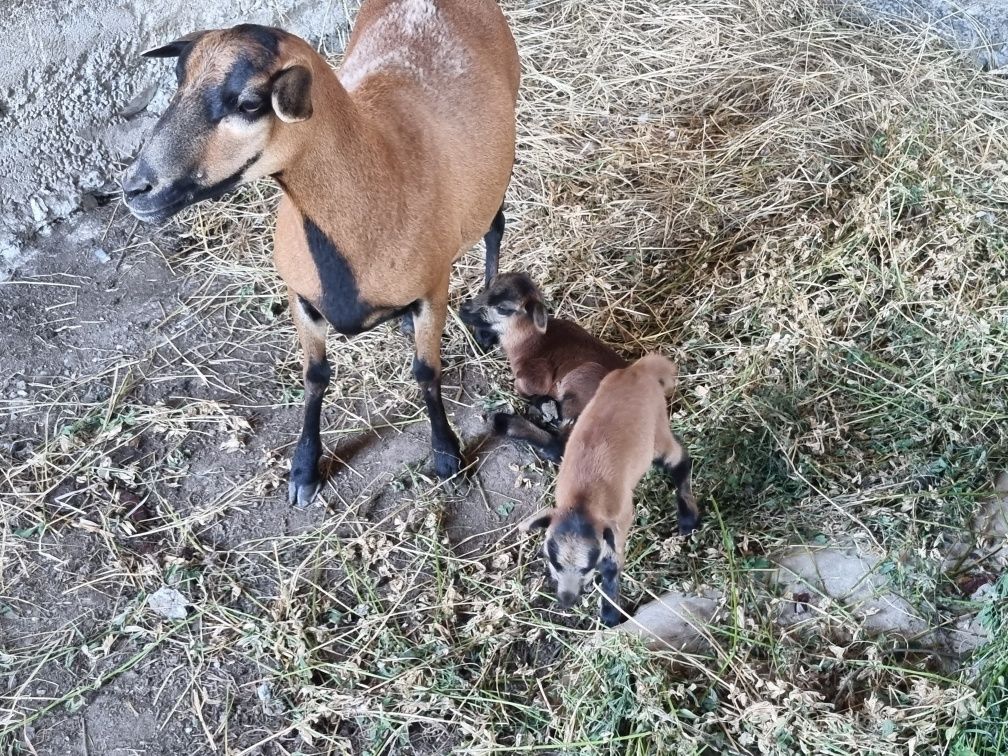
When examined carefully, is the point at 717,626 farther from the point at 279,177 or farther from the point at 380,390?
the point at 279,177

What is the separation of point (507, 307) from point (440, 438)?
0.61 m

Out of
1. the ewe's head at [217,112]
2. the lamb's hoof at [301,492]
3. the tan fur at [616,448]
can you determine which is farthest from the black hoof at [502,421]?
the ewe's head at [217,112]

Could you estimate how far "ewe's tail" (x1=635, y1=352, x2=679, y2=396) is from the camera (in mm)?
3316

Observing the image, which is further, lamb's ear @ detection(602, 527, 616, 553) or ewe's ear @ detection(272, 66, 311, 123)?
lamb's ear @ detection(602, 527, 616, 553)

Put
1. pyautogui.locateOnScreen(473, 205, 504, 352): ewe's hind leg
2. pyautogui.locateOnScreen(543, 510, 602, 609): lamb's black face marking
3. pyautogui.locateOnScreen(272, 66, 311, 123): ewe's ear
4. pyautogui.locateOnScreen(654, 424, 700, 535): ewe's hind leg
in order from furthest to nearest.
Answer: pyautogui.locateOnScreen(473, 205, 504, 352): ewe's hind leg
pyautogui.locateOnScreen(654, 424, 700, 535): ewe's hind leg
pyautogui.locateOnScreen(543, 510, 602, 609): lamb's black face marking
pyautogui.locateOnScreen(272, 66, 311, 123): ewe's ear

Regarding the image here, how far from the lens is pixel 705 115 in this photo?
5176 mm

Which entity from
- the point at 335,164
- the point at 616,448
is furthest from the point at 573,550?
the point at 335,164

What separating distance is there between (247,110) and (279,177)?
0.29 meters

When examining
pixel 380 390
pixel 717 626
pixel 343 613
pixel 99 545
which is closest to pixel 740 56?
pixel 380 390

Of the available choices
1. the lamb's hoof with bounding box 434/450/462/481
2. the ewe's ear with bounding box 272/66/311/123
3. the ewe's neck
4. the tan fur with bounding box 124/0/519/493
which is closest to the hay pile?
the lamb's hoof with bounding box 434/450/462/481

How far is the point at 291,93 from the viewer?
240cm

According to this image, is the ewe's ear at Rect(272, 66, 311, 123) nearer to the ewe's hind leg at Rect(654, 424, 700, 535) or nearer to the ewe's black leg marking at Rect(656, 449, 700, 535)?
the ewe's hind leg at Rect(654, 424, 700, 535)

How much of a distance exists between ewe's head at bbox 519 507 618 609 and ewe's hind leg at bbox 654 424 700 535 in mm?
497

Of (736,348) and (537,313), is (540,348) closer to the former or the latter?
(537,313)
